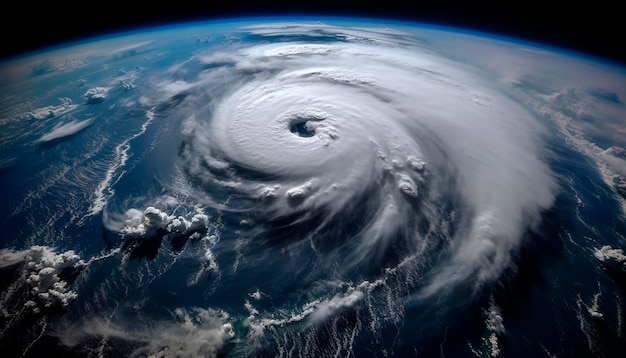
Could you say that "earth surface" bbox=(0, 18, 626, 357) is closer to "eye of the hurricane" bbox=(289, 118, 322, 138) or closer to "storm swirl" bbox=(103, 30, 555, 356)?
"storm swirl" bbox=(103, 30, 555, 356)

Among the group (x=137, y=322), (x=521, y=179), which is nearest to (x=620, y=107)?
(x=521, y=179)

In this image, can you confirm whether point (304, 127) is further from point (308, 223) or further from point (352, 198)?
point (308, 223)

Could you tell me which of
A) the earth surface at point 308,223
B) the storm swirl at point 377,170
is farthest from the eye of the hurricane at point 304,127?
the earth surface at point 308,223

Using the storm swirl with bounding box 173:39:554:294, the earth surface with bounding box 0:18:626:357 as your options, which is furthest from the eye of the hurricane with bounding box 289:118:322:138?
the earth surface with bounding box 0:18:626:357

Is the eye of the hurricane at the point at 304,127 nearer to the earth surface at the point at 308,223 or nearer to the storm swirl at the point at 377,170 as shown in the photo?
the storm swirl at the point at 377,170

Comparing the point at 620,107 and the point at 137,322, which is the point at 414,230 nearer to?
the point at 137,322
